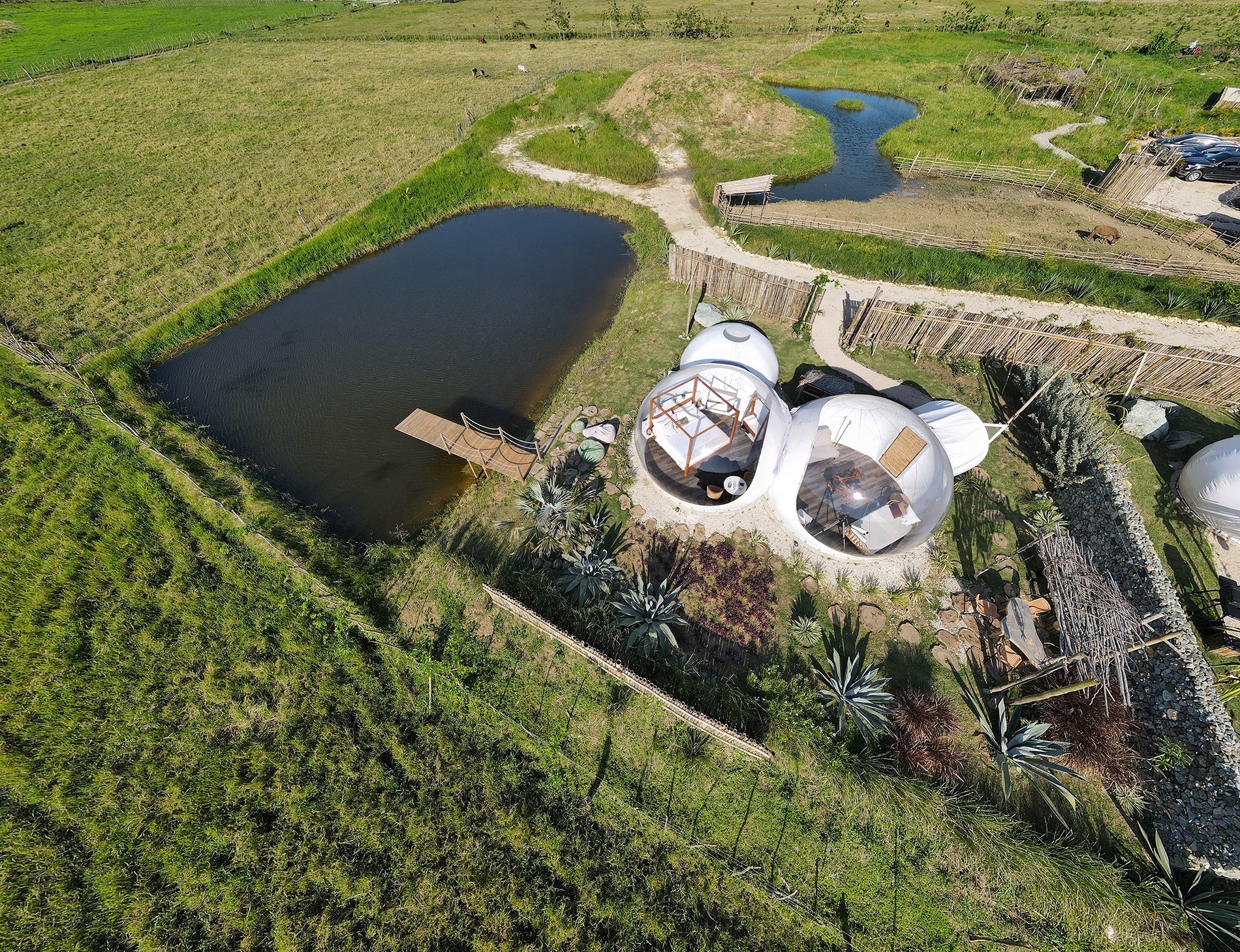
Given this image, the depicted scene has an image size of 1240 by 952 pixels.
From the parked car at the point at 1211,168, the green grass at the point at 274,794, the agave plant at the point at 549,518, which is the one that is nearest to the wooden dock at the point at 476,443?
the agave plant at the point at 549,518

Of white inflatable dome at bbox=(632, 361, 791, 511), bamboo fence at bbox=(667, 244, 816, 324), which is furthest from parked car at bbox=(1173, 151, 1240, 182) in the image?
white inflatable dome at bbox=(632, 361, 791, 511)

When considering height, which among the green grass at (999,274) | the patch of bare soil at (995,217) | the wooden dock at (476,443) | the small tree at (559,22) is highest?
the small tree at (559,22)

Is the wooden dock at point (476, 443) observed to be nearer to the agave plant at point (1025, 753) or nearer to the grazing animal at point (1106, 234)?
the agave plant at point (1025, 753)

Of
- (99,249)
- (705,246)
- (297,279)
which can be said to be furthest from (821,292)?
(99,249)

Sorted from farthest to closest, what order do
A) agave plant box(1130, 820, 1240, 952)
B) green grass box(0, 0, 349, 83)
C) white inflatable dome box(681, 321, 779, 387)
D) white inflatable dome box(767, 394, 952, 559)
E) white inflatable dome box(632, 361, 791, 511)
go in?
green grass box(0, 0, 349, 83), white inflatable dome box(681, 321, 779, 387), white inflatable dome box(632, 361, 791, 511), white inflatable dome box(767, 394, 952, 559), agave plant box(1130, 820, 1240, 952)

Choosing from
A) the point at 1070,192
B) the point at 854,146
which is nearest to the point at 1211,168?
the point at 1070,192

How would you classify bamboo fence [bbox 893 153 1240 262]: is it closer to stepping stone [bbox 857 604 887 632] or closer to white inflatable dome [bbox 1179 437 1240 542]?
white inflatable dome [bbox 1179 437 1240 542]

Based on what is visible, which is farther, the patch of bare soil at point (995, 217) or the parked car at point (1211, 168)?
the parked car at point (1211, 168)
